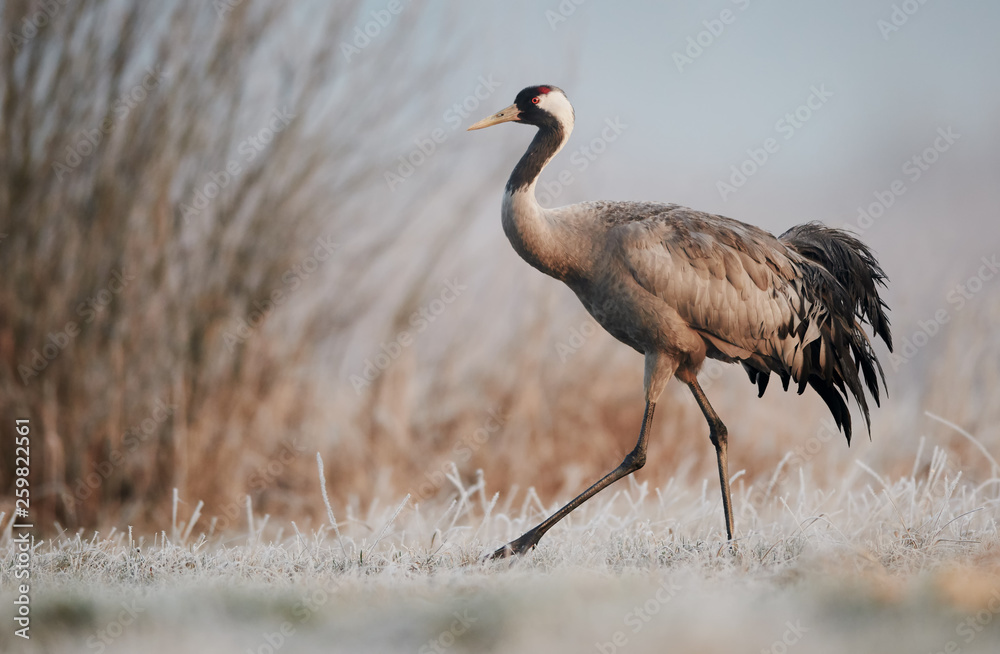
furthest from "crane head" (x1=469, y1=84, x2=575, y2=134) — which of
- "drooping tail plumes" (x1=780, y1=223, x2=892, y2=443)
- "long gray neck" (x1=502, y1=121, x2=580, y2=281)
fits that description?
"drooping tail plumes" (x1=780, y1=223, x2=892, y2=443)

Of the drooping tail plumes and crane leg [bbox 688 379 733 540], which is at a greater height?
the drooping tail plumes

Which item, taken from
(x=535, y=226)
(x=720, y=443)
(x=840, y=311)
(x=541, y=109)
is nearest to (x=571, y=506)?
(x=720, y=443)

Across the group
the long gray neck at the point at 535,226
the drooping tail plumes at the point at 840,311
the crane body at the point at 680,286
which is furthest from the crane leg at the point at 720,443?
the long gray neck at the point at 535,226

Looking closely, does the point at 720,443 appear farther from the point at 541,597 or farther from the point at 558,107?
the point at 541,597

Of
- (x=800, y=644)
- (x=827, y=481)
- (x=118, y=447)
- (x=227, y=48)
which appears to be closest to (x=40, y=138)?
(x=227, y=48)

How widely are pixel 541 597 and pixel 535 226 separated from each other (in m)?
1.30

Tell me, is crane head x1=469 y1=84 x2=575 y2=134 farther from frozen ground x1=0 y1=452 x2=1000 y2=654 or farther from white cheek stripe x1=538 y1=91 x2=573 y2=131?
frozen ground x1=0 y1=452 x2=1000 y2=654

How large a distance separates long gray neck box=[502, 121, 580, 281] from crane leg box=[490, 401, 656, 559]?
0.58 metres

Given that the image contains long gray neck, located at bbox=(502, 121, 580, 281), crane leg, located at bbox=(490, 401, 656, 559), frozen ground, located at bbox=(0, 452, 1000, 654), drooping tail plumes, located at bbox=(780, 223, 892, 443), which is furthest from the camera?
drooping tail plumes, located at bbox=(780, 223, 892, 443)

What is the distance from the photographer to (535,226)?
119 inches

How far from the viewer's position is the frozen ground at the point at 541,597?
196 cm

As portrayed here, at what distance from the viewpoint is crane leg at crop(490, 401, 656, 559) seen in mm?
2922

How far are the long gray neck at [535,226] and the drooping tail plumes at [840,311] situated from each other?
2.84 ft

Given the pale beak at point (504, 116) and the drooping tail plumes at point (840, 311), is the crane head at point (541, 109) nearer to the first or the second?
the pale beak at point (504, 116)
